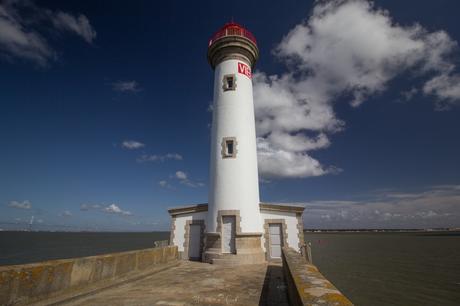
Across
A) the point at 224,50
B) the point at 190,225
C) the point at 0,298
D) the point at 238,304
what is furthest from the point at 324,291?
the point at 224,50

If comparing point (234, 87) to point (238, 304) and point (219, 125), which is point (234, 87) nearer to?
point (219, 125)

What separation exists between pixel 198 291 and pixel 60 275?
3.33 metres

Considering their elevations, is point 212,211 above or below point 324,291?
above

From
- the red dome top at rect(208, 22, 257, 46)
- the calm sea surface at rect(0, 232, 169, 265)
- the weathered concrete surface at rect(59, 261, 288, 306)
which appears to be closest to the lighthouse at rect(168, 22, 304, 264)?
the red dome top at rect(208, 22, 257, 46)

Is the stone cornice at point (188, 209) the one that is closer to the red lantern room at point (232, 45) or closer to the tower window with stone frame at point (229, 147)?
the tower window with stone frame at point (229, 147)

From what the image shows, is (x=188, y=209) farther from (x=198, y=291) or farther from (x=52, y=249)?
(x=52, y=249)

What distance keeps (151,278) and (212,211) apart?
508cm

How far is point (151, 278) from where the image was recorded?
843 centimetres

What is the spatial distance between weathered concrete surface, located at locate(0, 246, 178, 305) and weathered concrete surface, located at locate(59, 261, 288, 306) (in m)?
0.43

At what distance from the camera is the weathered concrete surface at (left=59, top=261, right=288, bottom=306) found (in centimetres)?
573

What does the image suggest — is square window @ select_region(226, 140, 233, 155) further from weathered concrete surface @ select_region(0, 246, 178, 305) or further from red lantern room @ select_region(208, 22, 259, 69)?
weathered concrete surface @ select_region(0, 246, 178, 305)

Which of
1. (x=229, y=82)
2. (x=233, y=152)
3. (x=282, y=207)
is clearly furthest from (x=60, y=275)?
(x=229, y=82)

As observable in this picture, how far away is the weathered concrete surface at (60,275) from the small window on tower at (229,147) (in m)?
6.43

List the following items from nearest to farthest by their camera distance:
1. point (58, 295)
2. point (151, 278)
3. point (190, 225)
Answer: point (58, 295)
point (151, 278)
point (190, 225)
